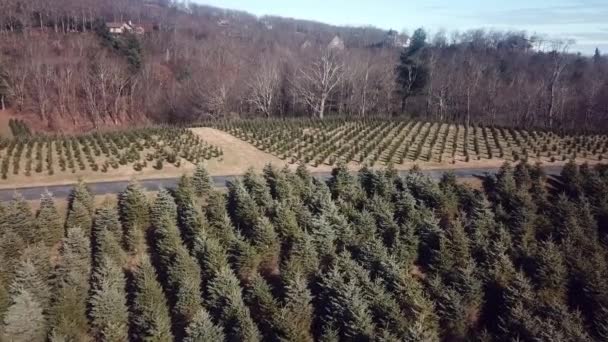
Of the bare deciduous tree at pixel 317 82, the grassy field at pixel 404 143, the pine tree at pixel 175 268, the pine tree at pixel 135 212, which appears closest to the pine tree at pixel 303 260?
the pine tree at pixel 175 268

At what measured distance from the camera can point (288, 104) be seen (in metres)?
61.2

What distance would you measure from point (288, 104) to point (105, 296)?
50376 mm

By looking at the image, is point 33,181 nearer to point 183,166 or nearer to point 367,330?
point 183,166

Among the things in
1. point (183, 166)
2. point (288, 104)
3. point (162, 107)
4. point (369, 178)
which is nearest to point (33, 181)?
point (183, 166)

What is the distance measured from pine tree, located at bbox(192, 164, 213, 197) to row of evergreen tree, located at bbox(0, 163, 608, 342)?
71 millimetres

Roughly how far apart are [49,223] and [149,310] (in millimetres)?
7913

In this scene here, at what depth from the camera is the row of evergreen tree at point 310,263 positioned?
474 inches

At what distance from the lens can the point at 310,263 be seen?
15.1 m

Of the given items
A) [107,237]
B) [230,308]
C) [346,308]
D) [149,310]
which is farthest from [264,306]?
[107,237]

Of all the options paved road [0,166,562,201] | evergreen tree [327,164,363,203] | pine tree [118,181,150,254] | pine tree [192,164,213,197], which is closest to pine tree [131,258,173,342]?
pine tree [118,181,150,254]

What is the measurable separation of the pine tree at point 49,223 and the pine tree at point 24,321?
5268 mm

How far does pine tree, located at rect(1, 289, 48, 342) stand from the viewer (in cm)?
1184

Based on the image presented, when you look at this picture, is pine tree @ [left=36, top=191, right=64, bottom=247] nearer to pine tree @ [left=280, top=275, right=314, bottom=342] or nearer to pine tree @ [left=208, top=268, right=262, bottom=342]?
pine tree @ [left=208, top=268, right=262, bottom=342]

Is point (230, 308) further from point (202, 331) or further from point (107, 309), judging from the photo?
point (107, 309)
